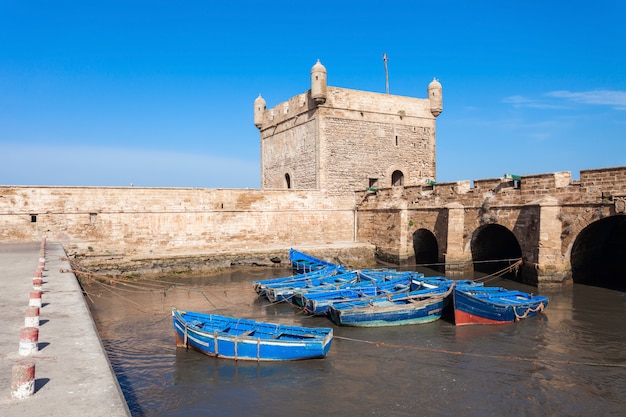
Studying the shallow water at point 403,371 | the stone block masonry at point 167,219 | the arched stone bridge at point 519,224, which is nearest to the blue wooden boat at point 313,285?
the shallow water at point 403,371

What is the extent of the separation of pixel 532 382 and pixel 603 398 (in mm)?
1205

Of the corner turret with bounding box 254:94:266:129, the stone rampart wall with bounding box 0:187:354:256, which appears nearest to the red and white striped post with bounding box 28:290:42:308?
the stone rampart wall with bounding box 0:187:354:256

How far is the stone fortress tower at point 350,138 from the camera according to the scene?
26.0 metres

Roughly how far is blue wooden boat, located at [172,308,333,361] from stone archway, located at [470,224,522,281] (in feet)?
40.0

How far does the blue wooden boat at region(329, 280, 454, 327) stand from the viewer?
42.0 feet

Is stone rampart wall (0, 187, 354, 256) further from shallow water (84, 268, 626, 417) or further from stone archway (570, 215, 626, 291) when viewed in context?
stone archway (570, 215, 626, 291)

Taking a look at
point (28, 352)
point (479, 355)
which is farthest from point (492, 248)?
point (28, 352)

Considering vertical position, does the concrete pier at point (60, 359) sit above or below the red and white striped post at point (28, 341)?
below

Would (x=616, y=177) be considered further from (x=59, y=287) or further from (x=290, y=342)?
(x=59, y=287)

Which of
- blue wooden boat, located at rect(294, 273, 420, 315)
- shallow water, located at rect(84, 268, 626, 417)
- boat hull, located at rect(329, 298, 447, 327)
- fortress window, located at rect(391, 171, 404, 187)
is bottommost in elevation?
shallow water, located at rect(84, 268, 626, 417)

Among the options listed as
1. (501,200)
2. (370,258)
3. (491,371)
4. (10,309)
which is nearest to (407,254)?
(370,258)

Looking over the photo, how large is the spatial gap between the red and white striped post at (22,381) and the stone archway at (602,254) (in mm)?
17156

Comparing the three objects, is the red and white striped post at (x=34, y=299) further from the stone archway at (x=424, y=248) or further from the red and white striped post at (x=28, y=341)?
the stone archway at (x=424, y=248)

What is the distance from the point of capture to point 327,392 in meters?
8.62
